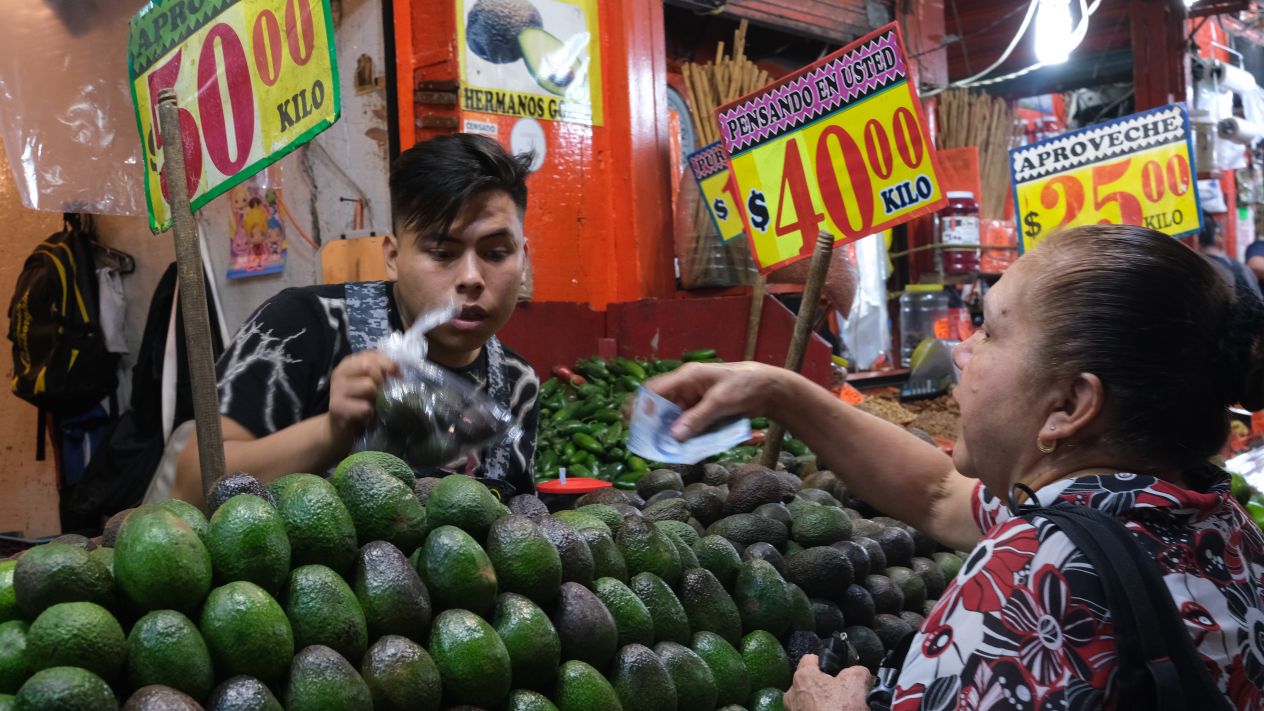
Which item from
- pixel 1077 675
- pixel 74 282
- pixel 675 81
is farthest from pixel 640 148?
pixel 1077 675

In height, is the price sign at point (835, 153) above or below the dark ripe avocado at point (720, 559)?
above

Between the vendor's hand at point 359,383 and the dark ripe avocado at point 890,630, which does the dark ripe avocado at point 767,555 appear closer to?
the dark ripe avocado at point 890,630

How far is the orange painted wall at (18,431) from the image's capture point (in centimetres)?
597

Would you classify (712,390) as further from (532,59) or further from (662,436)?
(532,59)

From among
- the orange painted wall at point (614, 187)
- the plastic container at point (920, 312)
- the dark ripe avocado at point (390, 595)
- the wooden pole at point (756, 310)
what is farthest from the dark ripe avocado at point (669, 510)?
the plastic container at point (920, 312)

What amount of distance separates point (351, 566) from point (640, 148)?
4496 mm

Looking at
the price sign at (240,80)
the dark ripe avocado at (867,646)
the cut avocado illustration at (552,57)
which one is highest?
the cut avocado illustration at (552,57)

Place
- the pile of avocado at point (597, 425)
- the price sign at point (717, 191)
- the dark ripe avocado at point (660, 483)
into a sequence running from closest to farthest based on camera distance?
the dark ripe avocado at point (660, 483) < the pile of avocado at point (597, 425) < the price sign at point (717, 191)

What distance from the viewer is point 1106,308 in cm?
135

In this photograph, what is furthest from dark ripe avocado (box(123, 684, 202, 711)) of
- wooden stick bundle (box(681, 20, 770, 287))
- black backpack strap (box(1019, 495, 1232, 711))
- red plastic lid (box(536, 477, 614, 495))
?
wooden stick bundle (box(681, 20, 770, 287))

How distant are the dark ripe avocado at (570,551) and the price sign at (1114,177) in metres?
4.22

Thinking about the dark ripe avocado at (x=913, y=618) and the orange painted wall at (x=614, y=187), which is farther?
the orange painted wall at (x=614, y=187)

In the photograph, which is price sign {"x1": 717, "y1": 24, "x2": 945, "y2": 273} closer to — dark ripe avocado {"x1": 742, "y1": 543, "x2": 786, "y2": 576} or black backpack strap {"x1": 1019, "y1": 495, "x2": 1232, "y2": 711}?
dark ripe avocado {"x1": 742, "y1": 543, "x2": 786, "y2": 576}

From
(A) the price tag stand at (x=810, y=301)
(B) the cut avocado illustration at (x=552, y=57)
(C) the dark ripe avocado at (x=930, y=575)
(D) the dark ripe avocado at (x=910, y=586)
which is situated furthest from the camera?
(B) the cut avocado illustration at (x=552, y=57)
